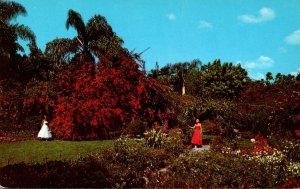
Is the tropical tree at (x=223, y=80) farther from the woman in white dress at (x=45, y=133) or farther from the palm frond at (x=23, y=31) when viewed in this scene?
the woman in white dress at (x=45, y=133)

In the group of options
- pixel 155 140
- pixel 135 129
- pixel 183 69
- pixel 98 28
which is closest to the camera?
pixel 155 140

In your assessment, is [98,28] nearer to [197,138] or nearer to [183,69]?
[197,138]

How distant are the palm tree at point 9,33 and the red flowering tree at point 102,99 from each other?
17.6 feet

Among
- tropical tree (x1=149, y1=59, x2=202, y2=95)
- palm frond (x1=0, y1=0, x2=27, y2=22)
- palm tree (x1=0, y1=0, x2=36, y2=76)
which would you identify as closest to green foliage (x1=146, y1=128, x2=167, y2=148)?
palm tree (x1=0, y1=0, x2=36, y2=76)

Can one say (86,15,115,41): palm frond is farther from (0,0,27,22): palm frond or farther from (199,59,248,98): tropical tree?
(199,59,248,98): tropical tree

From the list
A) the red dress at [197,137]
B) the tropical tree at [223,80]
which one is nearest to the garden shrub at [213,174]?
the red dress at [197,137]

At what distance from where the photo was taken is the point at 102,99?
69.9 ft

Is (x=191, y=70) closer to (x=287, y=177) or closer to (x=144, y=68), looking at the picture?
(x=144, y=68)

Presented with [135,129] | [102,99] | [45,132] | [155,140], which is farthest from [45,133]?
[155,140]

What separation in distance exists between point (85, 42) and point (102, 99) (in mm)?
9236

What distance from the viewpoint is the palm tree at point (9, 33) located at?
85.3ft

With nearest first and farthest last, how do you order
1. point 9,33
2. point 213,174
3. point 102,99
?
point 213,174
point 102,99
point 9,33

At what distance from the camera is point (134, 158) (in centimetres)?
1252

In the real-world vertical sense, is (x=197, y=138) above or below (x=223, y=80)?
below
